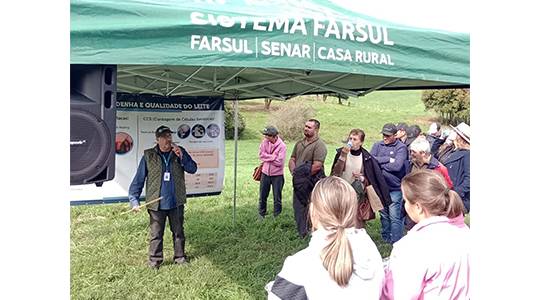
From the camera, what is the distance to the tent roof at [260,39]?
102 inches

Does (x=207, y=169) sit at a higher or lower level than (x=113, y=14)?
lower

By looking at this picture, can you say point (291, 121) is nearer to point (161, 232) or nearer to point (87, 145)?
point (161, 232)

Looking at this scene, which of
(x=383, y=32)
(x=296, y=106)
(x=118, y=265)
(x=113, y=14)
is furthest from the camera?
(x=296, y=106)

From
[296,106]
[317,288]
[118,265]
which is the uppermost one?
[296,106]

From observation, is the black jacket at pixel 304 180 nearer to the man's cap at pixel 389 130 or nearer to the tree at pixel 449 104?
the man's cap at pixel 389 130

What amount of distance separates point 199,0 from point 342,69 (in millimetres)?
882

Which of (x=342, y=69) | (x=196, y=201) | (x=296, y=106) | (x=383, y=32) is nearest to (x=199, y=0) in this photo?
(x=342, y=69)

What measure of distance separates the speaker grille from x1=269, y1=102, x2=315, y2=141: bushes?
28354mm

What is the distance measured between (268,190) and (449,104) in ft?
92.8

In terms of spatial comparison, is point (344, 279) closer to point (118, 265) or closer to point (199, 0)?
point (199, 0)

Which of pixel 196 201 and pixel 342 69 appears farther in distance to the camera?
pixel 196 201

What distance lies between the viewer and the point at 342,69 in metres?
→ 3.11

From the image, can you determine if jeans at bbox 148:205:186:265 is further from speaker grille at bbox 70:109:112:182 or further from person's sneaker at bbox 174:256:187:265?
speaker grille at bbox 70:109:112:182

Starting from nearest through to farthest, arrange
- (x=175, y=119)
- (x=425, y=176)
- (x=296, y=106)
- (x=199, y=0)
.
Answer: (x=425, y=176), (x=199, y=0), (x=175, y=119), (x=296, y=106)
